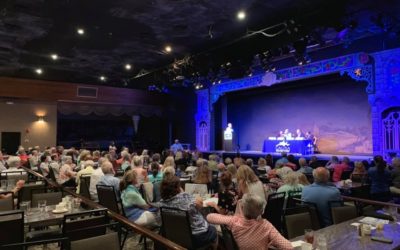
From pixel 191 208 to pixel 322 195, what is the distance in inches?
66.0

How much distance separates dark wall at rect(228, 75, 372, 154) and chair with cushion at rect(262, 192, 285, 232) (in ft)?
28.6

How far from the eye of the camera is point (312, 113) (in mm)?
13320

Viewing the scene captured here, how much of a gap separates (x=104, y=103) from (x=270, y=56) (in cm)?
886

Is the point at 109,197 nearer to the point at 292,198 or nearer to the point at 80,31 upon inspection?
the point at 292,198

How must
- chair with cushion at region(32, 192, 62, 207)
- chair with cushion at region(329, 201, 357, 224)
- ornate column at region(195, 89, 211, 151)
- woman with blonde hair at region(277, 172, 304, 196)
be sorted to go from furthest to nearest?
ornate column at region(195, 89, 211, 151)
woman with blonde hair at region(277, 172, 304, 196)
chair with cushion at region(32, 192, 62, 207)
chair with cushion at region(329, 201, 357, 224)

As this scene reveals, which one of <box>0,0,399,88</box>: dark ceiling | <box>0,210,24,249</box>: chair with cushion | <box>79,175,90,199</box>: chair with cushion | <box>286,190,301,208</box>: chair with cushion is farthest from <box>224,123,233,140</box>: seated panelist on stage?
<box>0,210,24,249</box>: chair with cushion

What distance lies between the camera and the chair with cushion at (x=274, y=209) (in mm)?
3807

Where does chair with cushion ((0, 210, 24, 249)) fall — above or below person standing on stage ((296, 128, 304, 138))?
below

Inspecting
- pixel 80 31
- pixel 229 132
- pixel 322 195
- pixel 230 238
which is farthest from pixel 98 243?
pixel 229 132

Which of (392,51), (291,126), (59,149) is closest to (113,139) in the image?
(59,149)

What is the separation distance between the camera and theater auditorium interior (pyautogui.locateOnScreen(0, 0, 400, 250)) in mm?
3051

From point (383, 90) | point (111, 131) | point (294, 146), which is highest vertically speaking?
point (383, 90)

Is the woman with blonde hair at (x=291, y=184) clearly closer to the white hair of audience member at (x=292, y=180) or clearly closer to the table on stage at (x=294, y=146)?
the white hair of audience member at (x=292, y=180)

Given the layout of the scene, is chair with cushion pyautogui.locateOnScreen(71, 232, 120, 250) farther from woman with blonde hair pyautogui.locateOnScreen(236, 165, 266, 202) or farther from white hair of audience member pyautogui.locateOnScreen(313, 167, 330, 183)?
white hair of audience member pyautogui.locateOnScreen(313, 167, 330, 183)
